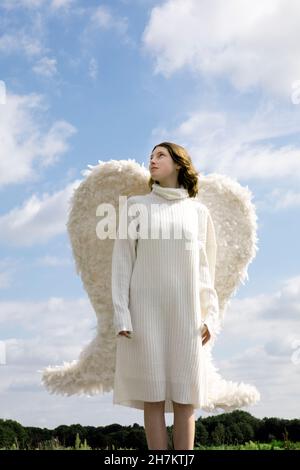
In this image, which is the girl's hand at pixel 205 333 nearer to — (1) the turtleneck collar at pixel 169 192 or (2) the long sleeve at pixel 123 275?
(2) the long sleeve at pixel 123 275

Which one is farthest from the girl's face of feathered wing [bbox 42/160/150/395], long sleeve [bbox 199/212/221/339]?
feathered wing [bbox 42/160/150/395]

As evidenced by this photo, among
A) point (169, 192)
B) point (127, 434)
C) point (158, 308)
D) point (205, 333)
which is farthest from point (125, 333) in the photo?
point (127, 434)

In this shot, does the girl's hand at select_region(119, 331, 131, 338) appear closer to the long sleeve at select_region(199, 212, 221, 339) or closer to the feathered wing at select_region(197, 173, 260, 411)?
the long sleeve at select_region(199, 212, 221, 339)

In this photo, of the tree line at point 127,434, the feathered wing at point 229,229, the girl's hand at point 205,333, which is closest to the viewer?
the girl's hand at point 205,333

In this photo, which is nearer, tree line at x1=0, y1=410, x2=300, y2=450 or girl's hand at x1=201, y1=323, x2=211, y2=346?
girl's hand at x1=201, y1=323, x2=211, y2=346

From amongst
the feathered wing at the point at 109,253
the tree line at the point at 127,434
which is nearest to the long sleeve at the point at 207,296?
the feathered wing at the point at 109,253

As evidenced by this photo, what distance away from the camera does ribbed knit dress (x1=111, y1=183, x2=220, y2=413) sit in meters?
3.41

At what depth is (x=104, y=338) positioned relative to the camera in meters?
4.36

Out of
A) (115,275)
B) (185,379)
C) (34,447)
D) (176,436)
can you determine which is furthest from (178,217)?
(34,447)

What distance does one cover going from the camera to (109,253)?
14.4 ft

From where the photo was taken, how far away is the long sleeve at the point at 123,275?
340cm

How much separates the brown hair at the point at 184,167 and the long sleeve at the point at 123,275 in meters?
0.34

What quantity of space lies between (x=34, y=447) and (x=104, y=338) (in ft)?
4.21
